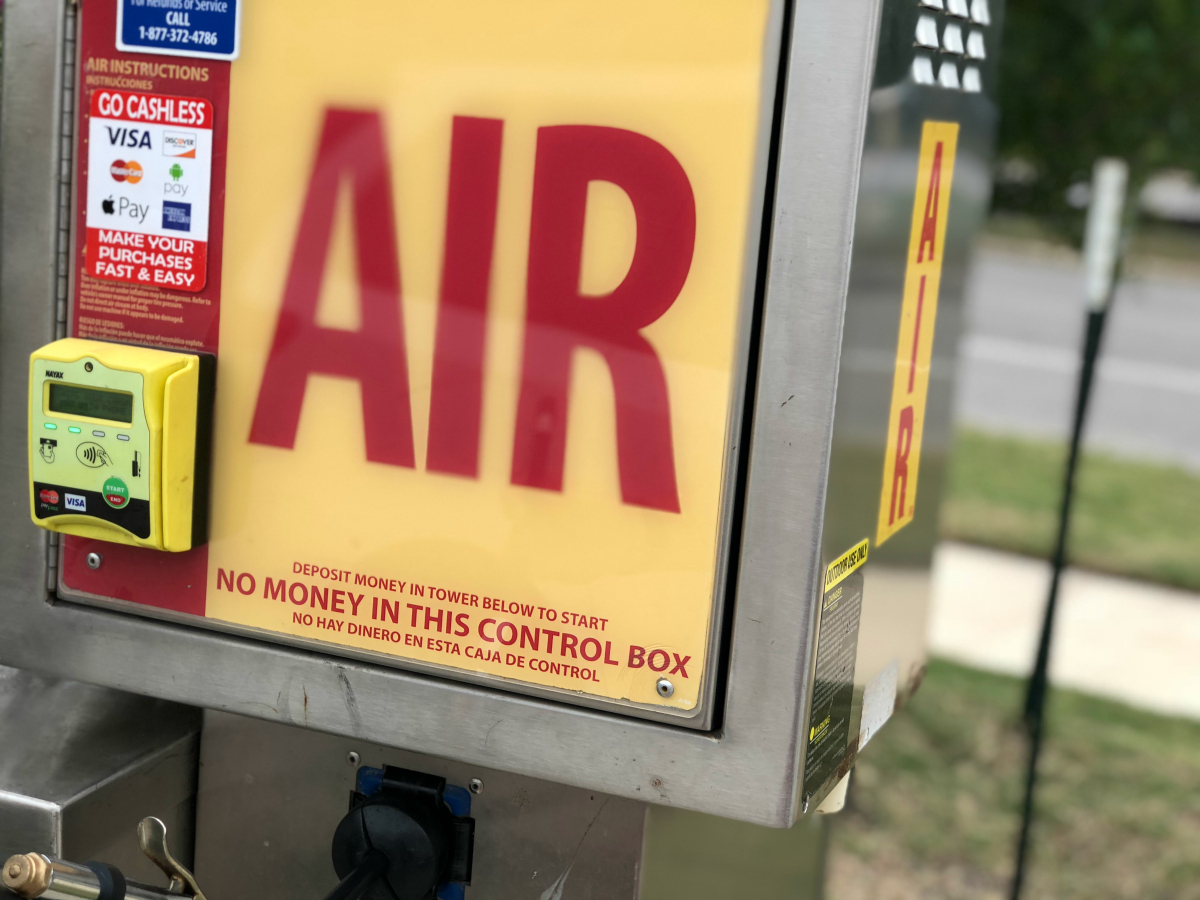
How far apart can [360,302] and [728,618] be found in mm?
499

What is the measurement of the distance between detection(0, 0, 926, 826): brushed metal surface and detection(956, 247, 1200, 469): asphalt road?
747cm

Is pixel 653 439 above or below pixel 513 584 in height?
above

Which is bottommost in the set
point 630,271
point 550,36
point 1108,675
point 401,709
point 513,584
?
point 1108,675

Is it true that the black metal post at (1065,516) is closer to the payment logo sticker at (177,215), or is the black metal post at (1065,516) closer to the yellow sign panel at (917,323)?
the yellow sign panel at (917,323)

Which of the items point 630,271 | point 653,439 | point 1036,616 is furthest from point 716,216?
point 1036,616

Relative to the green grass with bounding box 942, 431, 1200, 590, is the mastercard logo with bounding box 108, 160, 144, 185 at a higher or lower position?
higher

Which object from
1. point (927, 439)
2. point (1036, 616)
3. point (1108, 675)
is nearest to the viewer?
point (927, 439)

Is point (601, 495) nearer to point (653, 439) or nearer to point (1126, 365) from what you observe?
point (653, 439)

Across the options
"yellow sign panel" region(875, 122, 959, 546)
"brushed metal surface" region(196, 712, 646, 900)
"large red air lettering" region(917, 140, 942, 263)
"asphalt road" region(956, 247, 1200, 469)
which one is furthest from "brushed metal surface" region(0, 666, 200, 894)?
"asphalt road" region(956, 247, 1200, 469)

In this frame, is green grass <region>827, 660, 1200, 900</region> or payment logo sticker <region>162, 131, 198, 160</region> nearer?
payment logo sticker <region>162, 131, 198, 160</region>

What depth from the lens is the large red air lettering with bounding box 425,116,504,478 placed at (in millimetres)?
1383

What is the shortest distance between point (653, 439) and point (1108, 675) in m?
5.18

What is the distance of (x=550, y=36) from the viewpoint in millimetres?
1343

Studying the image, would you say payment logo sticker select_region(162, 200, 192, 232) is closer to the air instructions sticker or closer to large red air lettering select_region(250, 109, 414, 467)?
the air instructions sticker
